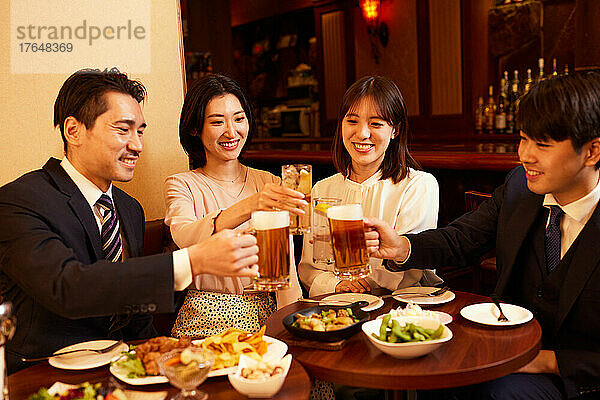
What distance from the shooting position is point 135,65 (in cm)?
339

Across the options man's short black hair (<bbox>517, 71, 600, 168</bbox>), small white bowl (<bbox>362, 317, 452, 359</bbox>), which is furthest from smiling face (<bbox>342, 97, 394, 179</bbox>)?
small white bowl (<bbox>362, 317, 452, 359</bbox>)

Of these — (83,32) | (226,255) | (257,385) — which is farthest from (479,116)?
(257,385)

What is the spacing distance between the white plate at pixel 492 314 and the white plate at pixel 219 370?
0.68 m

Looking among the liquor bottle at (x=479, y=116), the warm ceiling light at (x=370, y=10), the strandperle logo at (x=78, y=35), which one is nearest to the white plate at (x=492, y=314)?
the strandperle logo at (x=78, y=35)

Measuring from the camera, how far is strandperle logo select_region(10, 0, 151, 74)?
126 inches

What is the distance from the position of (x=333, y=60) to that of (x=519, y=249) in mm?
7225

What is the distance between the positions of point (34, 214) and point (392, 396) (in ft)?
4.54

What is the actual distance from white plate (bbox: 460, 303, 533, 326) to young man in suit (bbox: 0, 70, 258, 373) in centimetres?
82

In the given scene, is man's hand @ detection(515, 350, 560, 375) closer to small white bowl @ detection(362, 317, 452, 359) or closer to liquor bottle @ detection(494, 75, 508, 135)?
small white bowl @ detection(362, 317, 452, 359)

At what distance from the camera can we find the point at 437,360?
1.83 meters

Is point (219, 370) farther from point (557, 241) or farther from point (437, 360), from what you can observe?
point (557, 241)

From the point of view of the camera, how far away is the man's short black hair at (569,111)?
85.1 inches

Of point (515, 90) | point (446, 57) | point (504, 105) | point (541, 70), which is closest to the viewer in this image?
point (541, 70)

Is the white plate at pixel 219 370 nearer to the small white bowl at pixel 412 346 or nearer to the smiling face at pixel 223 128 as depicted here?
the small white bowl at pixel 412 346
